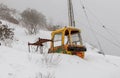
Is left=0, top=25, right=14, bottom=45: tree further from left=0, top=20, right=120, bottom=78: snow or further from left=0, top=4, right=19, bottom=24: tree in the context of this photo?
left=0, top=4, right=19, bottom=24: tree

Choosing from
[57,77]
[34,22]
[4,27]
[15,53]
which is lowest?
[57,77]

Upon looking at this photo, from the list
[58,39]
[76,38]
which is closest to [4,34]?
[58,39]

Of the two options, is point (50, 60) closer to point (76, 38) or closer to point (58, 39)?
point (58, 39)

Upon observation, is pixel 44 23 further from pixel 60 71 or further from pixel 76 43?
pixel 60 71

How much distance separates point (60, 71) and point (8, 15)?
3857cm

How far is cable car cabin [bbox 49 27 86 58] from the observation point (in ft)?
47.3

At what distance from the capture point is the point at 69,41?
48.4 feet

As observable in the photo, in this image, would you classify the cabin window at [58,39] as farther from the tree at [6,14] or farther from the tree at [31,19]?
the tree at [6,14]

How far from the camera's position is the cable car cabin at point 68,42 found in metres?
14.4

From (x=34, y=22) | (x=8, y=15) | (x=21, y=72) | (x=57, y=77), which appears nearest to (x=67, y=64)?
(x=57, y=77)

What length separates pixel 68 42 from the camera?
1482cm

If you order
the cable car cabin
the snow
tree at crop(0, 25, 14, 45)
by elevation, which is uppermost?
tree at crop(0, 25, 14, 45)

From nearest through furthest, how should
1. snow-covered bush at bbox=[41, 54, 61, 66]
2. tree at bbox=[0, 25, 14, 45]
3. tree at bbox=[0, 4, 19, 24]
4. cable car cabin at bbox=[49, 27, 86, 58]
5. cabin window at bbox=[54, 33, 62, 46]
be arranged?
snow-covered bush at bbox=[41, 54, 61, 66] < cable car cabin at bbox=[49, 27, 86, 58] < cabin window at bbox=[54, 33, 62, 46] < tree at bbox=[0, 25, 14, 45] < tree at bbox=[0, 4, 19, 24]

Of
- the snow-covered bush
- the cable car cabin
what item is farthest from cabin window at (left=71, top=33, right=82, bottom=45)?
the snow-covered bush
